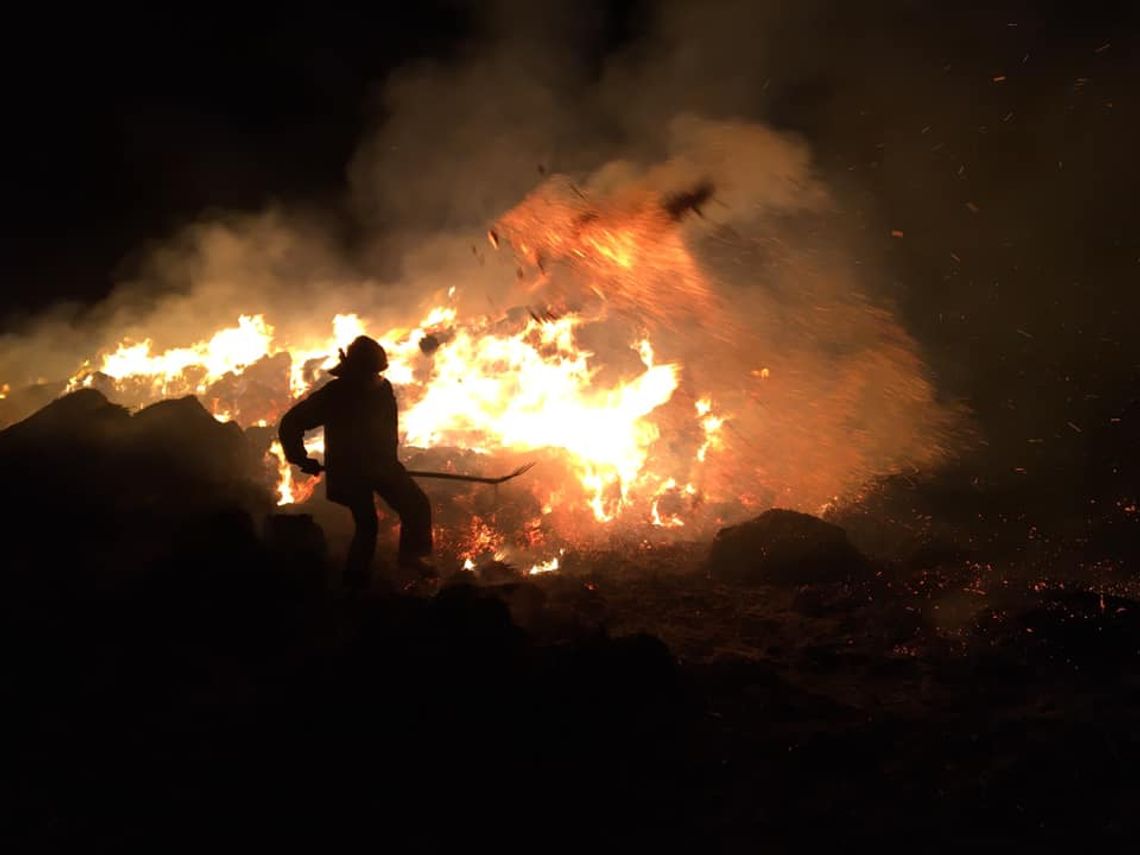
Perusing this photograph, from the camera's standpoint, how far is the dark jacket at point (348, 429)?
5457 mm

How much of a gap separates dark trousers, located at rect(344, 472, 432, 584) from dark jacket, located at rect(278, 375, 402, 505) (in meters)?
0.11

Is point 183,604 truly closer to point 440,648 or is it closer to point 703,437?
point 440,648

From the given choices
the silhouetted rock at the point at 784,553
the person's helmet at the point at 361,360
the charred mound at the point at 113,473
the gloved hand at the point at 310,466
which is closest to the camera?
the charred mound at the point at 113,473

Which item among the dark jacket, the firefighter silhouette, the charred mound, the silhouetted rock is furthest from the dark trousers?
the silhouetted rock

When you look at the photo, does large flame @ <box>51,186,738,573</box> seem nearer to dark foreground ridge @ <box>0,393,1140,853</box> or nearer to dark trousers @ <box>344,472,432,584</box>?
dark trousers @ <box>344,472,432,584</box>

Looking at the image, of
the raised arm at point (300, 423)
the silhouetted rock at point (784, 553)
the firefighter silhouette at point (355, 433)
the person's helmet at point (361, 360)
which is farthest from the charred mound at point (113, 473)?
the silhouetted rock at point (784, 553)

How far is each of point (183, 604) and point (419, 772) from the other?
6.59 feet

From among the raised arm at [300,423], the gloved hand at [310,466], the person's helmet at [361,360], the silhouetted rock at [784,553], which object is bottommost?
the silhouetted rock at [784,553]

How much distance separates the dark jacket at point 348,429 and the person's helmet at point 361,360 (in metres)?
0.06

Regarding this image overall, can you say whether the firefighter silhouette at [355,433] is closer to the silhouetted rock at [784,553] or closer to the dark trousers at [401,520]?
the dark trousers at [401,520]

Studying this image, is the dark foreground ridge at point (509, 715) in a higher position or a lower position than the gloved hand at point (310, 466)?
lower

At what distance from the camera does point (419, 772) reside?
8.68ft

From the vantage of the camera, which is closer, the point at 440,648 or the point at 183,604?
the point at 440,648

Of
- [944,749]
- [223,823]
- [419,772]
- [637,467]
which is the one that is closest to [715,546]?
[637,467]
